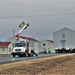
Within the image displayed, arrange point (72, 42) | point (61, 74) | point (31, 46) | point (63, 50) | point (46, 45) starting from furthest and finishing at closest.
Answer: point (46, 45), point (72, 42), point (63, 50), point (31, 46), point (61, 74)

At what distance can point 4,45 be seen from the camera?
98.0 metres

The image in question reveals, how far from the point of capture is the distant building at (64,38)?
91819mm

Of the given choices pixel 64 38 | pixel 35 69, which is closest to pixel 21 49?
pixel 35 69

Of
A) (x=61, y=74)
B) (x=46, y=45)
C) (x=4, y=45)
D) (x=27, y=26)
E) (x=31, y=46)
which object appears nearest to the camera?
(x=61, y=74)

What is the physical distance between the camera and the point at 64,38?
92.6 metres

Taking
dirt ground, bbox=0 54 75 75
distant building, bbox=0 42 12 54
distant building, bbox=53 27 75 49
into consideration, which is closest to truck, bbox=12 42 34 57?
dirt ground, bbox=0 54 75 75

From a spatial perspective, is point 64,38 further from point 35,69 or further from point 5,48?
point 35,69

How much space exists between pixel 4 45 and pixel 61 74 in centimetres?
8075

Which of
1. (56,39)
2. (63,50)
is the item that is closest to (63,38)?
(56,39)

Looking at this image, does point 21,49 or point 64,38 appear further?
point 64,38

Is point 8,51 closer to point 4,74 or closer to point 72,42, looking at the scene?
point 72,42

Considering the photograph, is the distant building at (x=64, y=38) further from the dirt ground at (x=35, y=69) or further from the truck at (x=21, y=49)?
the dirt ground at (x=35, y=69)

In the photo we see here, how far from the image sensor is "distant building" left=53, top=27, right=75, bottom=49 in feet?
301

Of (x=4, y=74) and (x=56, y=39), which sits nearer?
(x=4, y=74)
